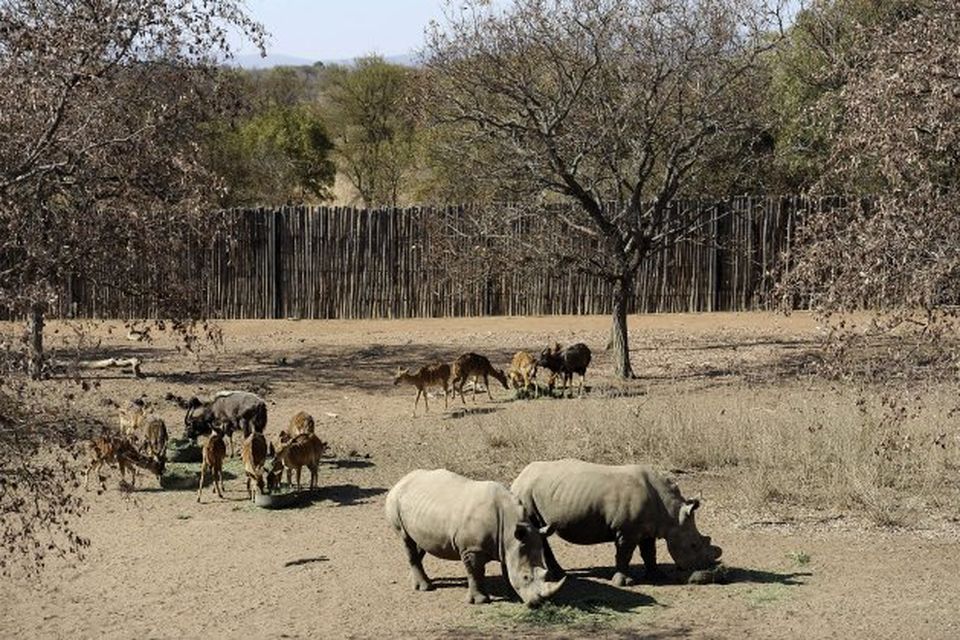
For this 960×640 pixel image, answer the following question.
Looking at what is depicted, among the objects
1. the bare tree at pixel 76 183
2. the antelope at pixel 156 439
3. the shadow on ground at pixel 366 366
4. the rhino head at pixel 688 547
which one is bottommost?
the rhino head at pixel 688 547

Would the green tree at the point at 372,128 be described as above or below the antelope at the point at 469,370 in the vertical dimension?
above

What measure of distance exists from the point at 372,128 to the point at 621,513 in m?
39.1

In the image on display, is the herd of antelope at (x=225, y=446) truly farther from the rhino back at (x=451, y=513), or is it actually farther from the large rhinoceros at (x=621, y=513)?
the large rhinoceros at (x=621, y=513)

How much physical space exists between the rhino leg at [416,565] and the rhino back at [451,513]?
0.38ft

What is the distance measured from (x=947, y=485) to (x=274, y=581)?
305 inches

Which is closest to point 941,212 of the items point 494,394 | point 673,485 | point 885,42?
point 885,42

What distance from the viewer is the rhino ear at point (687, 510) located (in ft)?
39.8

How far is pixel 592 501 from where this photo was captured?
1227cm

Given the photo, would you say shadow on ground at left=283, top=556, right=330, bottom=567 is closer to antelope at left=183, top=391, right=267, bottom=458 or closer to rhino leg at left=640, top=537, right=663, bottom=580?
rhino leg at left=640, top=537, right=663, bottom=580

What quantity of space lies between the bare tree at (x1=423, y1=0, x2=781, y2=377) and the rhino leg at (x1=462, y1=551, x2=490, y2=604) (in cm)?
1075

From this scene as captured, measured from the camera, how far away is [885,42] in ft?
41.3

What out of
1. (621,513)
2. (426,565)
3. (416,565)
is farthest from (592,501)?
(426,565)

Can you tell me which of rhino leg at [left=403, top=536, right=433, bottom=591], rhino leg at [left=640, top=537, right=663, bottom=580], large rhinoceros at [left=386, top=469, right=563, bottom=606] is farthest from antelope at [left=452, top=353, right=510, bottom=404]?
rhino leg at [left=640, top=537, right=663, bottom=580]

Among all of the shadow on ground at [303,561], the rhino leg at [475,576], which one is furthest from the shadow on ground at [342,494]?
the rhino leg at [475,576]
